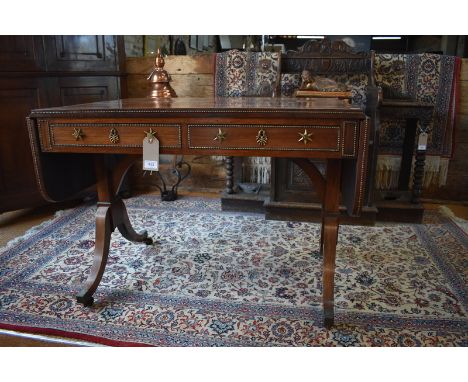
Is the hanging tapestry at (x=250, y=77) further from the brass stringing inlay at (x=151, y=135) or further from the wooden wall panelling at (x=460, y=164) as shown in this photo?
the brass stringing inlay at (x=151, y=135)

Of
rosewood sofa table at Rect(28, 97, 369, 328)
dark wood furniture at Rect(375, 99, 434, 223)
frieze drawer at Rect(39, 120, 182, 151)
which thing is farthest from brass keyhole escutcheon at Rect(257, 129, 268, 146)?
dark wood furniture at Rect(375, 99, 434, 223)

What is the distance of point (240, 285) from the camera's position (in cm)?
168

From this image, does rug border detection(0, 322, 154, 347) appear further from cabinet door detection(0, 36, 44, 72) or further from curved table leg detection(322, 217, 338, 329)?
cabinet door detection(0, 36, 44, 72)

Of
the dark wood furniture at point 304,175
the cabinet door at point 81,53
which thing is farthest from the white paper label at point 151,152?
the cabinet door at point 81,53

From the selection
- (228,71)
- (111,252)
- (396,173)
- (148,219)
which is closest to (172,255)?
(111,252)

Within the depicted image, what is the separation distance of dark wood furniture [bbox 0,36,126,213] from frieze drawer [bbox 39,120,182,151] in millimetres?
1213

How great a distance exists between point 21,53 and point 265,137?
184 centimetres

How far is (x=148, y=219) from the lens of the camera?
2482 mm

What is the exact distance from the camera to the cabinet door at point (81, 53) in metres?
2.43

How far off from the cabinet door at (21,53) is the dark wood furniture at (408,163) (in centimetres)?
206

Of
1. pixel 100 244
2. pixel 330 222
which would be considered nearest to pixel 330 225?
pixel 330 222

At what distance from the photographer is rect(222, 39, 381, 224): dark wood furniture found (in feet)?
7.86

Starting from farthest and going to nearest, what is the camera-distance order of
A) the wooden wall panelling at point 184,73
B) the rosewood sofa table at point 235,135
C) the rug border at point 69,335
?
the wooden wall panelling at point 184,73 → the rug border at point 69,335 → the rosewood sofa table at point 235,135

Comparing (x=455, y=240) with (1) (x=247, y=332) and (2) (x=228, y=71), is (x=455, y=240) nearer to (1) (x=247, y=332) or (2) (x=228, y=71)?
(1) (x=247, y=332)
